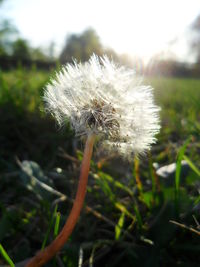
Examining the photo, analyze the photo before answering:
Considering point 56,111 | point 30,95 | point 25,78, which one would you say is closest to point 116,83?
point 56,111

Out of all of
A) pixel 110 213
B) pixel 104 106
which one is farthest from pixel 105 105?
pixel 110 213

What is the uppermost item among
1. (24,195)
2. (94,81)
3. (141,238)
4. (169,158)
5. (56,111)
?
(94,81)

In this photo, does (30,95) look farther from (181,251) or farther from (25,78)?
(181,251)

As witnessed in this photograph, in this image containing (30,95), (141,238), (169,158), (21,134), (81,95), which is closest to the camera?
(81,95)

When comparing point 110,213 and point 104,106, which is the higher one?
point 104,106

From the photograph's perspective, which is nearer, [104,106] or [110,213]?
[104,106]

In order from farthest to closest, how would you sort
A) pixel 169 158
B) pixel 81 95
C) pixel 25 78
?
pixel 25 78
pixel 169 158
pixel 81 95

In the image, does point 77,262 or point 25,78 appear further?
point 25,78

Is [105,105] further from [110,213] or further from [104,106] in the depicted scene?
[110,213]

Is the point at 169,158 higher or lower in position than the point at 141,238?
higher
